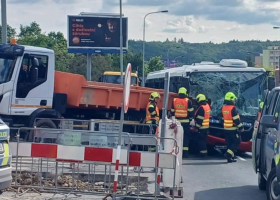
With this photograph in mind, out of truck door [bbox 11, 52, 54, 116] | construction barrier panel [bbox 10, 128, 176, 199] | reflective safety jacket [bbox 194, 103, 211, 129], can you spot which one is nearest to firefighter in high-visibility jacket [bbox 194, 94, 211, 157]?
reflective safety jacket [bbox 194, 103, 211, 129]

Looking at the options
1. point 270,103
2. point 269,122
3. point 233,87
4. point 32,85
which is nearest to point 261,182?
point 270,103

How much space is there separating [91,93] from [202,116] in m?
3.16

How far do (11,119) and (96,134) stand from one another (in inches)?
216

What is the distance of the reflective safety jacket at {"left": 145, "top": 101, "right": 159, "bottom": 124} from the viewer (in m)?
16.3

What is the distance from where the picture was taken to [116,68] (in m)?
59.2

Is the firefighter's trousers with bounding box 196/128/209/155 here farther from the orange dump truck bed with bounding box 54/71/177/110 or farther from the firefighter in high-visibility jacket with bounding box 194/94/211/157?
the orange dump truck bed with bounding box 54/71/177/110

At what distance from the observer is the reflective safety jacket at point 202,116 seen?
15.8m

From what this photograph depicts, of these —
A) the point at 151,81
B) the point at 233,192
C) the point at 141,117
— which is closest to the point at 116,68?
the point at 151,81

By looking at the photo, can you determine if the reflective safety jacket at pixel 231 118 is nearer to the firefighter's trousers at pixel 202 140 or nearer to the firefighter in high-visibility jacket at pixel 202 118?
the firefighter in high-visibility jacket at pixel 202 118

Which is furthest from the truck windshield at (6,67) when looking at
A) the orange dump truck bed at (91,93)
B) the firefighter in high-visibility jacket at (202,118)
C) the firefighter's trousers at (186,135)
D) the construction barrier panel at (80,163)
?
the firefighter in high-visibility jacket at (202,118)

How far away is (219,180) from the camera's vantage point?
1238 centimetres

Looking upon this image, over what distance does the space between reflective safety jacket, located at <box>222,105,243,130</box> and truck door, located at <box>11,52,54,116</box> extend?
4.63m

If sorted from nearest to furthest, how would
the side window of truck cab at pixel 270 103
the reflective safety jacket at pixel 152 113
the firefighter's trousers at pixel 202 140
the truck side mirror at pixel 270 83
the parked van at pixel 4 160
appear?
the parked van at pixel 4 160
the side window of truck cab at pixel 270 103
the firefighter's trousers at pixel 202 140
the reflective safety jacket at pixel 152 113
the truck side mirror at pixel 270 83

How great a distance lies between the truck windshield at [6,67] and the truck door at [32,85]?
200mm
